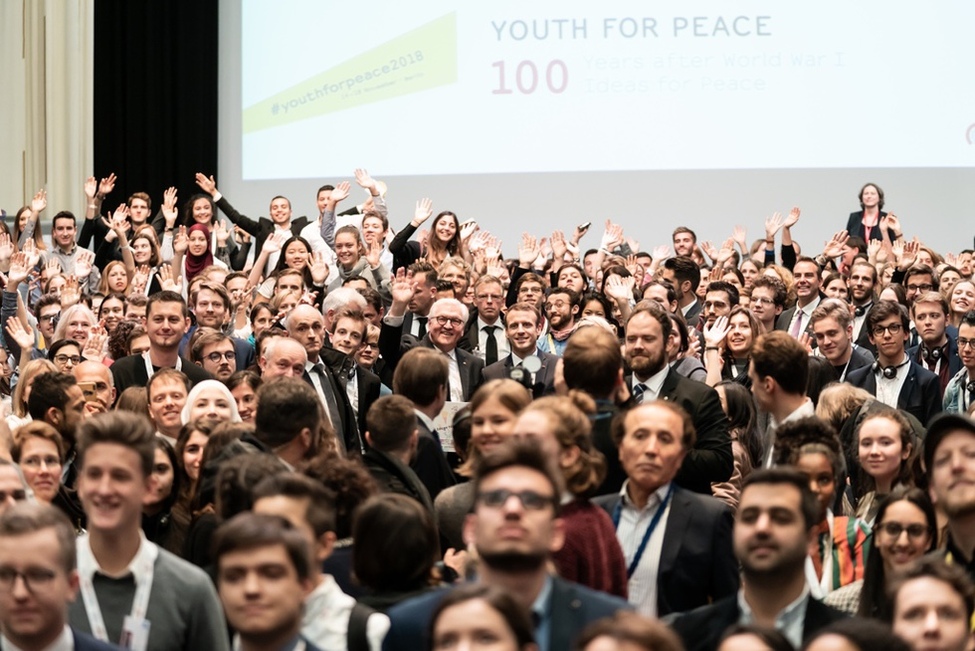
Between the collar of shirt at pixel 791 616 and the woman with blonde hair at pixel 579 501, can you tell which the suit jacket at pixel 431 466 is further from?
the collar of shirt at pixel 791 616

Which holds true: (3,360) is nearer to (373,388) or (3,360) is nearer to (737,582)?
(373,388)

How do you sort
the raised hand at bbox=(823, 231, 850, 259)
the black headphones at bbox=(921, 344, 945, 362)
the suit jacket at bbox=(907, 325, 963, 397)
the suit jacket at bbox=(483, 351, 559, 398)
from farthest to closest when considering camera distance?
the raised hand at bbox=(823, 231, 850, 259) → the black headphones at bbox=(921, 344, 945, 362) → the suit jacket at bbox=(907, 325, 963, 397) → the suit jacket at bbox=(483, 351, 559, 398)

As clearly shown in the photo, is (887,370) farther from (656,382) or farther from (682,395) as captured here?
(682,395)

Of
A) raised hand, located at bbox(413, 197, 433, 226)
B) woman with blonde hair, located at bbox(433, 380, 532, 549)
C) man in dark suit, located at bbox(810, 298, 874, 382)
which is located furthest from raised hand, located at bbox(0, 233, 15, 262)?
→ woman with blonde hair, located at bbox(433, 380, 532, 549)

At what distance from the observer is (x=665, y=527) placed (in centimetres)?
456

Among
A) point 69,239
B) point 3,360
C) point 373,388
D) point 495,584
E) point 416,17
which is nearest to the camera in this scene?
point 495,584

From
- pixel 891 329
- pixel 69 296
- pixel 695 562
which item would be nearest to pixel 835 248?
pixel 891 329

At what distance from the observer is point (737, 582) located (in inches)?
177

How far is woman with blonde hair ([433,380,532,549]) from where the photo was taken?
16.4ft

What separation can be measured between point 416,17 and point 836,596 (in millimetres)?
10701

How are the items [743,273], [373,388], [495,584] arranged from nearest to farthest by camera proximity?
[495,584], [373,388], [743,273]

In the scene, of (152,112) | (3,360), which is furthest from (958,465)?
(152,112)

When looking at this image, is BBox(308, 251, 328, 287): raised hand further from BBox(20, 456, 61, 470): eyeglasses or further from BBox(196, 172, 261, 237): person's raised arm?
BBox(20, 456, 61, 470): eyeglasses

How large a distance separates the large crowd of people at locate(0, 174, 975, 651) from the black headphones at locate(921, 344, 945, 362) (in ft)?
0.03
